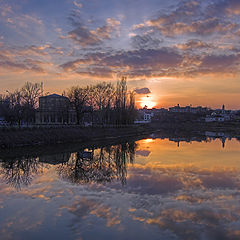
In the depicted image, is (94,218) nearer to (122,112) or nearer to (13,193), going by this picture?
(13,193)

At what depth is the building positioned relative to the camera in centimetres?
5878

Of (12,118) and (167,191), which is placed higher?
(12,118)

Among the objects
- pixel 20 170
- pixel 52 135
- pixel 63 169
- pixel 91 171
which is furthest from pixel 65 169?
pixel 52 135

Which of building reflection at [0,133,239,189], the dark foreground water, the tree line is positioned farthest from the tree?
the dark foreground water

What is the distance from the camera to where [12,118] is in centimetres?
4600

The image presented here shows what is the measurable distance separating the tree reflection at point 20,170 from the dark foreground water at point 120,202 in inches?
2.8

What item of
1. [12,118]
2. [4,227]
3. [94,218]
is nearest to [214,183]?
[94,218]

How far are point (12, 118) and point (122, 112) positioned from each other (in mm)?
29141

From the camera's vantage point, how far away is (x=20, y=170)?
1988 centimetres

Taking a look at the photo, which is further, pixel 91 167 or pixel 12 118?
pixel 12 118

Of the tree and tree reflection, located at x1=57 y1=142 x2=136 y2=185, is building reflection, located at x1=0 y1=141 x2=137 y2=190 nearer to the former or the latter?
tree reflection, located at x1=57 y1=142 x2=136 y2=185

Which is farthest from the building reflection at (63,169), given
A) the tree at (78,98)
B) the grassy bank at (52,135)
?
the tree at (78,98)

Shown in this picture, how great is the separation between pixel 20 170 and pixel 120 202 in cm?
1172

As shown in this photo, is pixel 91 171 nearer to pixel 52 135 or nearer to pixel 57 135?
pixel 52 135
